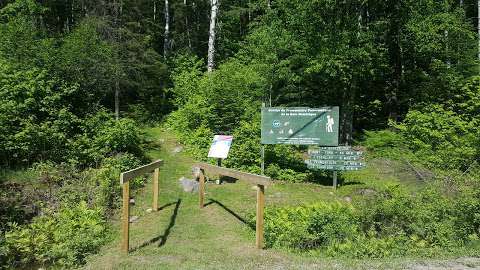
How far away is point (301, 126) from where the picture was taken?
12.8 metres

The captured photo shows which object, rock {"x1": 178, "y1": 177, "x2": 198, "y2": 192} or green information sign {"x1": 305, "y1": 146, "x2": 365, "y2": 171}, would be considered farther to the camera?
green information sign {"x1": 305, "y1": 146, "x2": 365, "y2": 171}

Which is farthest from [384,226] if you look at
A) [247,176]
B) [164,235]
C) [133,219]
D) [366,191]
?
[133,219]

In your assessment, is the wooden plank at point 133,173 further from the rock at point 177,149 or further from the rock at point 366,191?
the rock at point 177,149

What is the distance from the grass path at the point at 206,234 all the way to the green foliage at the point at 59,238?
14.1 inches

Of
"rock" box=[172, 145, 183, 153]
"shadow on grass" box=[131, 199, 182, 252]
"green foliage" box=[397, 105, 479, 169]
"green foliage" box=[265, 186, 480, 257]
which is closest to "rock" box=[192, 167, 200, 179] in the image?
"shadow on grass" box=[131, 199, 182, 252]

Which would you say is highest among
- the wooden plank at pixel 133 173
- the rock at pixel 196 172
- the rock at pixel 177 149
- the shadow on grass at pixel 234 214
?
the wooden plank at pixel 133 173

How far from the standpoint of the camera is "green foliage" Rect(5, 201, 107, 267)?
25.4 ft

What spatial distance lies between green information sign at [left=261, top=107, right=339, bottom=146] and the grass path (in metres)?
1.37

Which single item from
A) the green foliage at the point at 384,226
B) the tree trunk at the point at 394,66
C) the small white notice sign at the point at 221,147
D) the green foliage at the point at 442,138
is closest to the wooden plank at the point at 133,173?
the green foliage at the point at 384,226

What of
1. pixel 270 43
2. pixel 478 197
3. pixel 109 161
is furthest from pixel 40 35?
pixel 478 197

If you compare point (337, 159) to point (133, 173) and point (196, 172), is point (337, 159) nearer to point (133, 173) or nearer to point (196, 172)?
point (196, 172)

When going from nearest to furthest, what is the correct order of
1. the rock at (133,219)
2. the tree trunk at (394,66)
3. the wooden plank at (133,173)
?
the wooden plank at (133,173) → the rock at (133,219) → the tree trunk at (394,66)

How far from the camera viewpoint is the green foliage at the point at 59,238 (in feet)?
25.4

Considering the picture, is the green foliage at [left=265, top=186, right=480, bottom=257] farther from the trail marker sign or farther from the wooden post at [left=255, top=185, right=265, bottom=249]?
the trail marker sign
